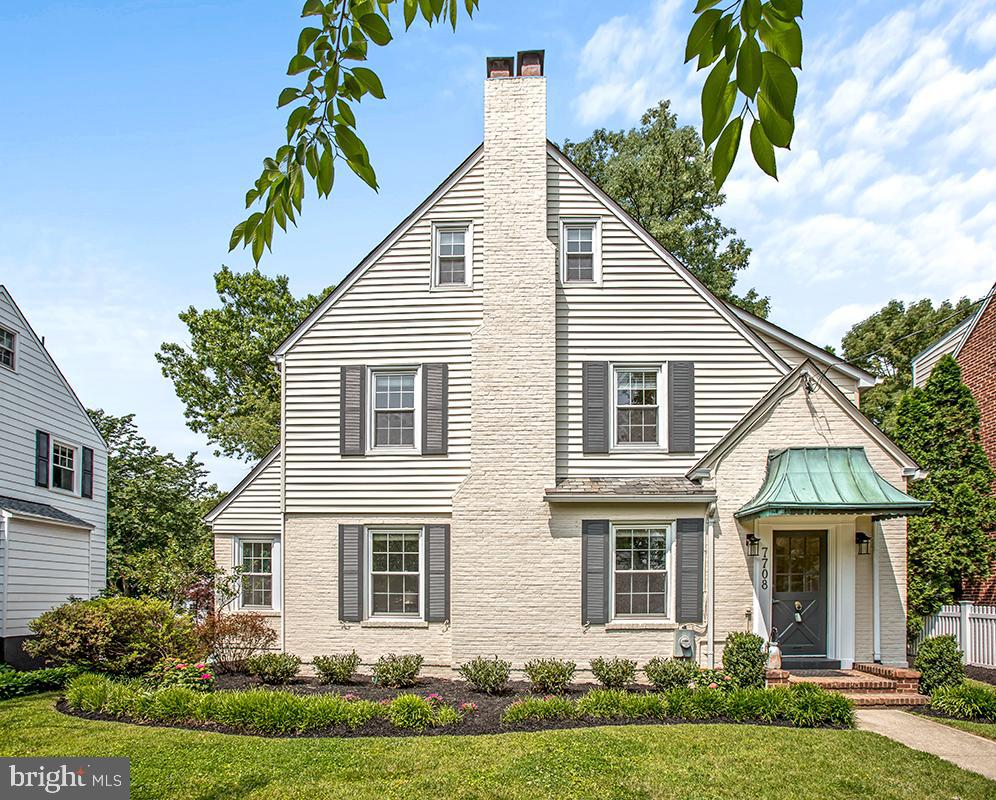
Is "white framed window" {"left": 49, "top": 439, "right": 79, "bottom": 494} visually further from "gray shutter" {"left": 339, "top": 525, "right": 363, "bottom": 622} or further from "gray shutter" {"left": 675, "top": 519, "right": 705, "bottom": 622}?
"gray shutter" {"left": 675, "top": 519, "right": 705, "bottom": 622}

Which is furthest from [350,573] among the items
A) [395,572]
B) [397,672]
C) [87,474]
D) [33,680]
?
[87,474]

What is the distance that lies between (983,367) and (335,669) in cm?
1618

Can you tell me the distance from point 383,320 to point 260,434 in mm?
19072

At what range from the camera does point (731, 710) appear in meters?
11.0

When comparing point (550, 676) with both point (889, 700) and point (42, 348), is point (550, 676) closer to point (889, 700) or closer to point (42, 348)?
point (889, 700)

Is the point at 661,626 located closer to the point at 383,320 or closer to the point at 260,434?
the point at 383,320

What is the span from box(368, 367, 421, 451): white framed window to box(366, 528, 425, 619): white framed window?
166 cm

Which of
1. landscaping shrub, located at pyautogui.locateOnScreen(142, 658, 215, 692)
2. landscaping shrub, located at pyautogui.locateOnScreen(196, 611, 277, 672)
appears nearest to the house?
landscaping shrub, located at pyautogui.locateOnScreen(196, 611, 277, 672)

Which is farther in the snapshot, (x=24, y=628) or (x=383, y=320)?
(x=24, y=628)

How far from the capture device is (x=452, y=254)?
51.2 feet

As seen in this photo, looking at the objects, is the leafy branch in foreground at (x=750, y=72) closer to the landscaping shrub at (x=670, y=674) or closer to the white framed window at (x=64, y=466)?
the landscaping shrub at (x=670, y=674)

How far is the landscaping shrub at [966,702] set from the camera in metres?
11.2

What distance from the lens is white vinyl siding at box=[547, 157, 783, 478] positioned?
1485 centimetres

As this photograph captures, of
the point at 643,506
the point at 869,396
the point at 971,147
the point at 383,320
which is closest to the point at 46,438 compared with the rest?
the point at 383,320
